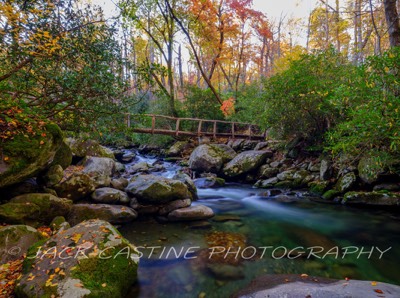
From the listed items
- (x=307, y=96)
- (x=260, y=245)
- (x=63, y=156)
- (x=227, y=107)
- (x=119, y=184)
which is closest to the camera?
(x=260, y=245)

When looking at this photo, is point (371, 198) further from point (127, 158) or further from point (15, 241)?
point (127, 158)

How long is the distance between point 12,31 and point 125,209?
12.9 feet

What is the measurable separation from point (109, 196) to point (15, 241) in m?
2.53

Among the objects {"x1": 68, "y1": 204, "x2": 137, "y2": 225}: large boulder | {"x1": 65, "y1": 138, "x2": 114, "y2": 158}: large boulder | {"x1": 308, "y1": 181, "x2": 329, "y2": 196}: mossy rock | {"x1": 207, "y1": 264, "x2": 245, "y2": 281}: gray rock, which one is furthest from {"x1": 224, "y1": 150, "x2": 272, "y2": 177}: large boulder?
{"x1": 207, "y1": 264, "x2": 245, "y2": 281}: gray rock

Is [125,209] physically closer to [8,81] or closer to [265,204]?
[8,81]

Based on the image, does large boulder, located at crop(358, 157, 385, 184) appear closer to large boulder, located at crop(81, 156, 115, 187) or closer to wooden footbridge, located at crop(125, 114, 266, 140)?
large boulder, located at crop(81, 156, 115, 187)

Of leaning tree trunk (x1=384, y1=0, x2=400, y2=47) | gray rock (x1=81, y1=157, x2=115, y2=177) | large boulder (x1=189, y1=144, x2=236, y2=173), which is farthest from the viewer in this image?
large boulder (x1=189, y1=144, x2=236, y2=173)

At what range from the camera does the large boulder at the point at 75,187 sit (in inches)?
210

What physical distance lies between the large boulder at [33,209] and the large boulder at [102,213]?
0.19 meters

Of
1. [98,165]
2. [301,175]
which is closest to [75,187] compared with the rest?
[98,165]

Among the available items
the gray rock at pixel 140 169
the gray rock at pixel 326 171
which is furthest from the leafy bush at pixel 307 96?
the gray rock at pixel 140 169

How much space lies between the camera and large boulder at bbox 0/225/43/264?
125 inches

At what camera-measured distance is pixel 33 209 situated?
4.31 metres

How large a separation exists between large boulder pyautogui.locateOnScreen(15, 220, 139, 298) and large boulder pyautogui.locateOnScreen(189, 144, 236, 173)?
7.81 metres
